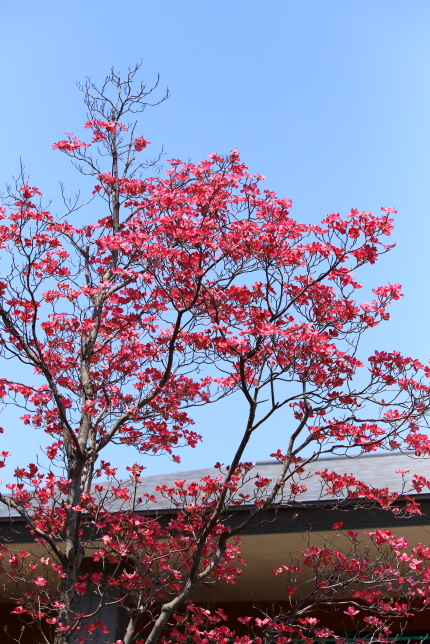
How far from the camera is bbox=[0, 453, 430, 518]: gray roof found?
6.98 m

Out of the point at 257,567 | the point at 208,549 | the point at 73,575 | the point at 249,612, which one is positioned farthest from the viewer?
the point at 249,612

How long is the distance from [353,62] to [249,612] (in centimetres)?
791

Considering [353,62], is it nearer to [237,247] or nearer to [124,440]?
[237,247]

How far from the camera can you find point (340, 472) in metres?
9.12

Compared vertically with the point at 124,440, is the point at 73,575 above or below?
below

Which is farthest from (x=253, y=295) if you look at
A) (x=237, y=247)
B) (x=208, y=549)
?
(x=208, y=549)

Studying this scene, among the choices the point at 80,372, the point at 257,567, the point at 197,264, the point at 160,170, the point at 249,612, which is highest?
the point at 160,170

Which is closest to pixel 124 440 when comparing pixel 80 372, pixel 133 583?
pixel 80 372

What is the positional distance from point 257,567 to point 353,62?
6338 mm

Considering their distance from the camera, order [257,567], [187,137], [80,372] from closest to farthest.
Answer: [80,372], [187,137], [257,567]

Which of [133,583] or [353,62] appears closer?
[133,583]

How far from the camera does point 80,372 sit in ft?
20.5

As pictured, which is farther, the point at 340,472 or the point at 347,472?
the point at 340,472

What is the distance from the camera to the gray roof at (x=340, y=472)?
6982mm
